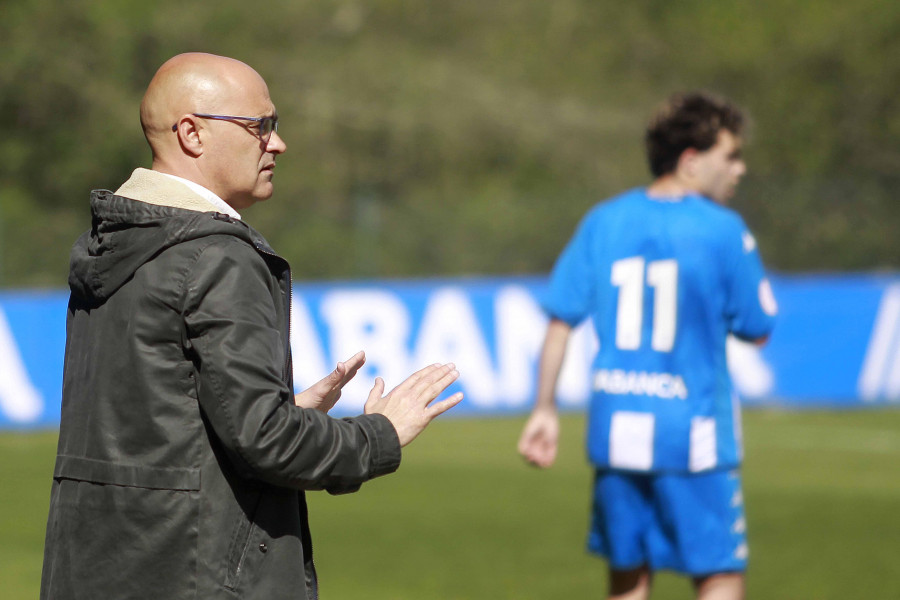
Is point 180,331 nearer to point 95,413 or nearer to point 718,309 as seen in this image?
point 95,413

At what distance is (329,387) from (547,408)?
2.03 m

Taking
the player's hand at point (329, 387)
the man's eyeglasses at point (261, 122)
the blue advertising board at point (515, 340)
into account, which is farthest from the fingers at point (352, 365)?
the blue advertising board at point (515, 340)

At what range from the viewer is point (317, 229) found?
1811 cm

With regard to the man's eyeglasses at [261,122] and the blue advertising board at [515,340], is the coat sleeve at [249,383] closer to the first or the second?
the man's eyeglasses at [261,122]

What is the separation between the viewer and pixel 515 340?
1502 centimetres

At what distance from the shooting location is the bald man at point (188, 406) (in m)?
2.49

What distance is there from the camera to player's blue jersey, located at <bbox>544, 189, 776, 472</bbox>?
467cm

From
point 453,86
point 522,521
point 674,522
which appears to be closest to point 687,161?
point 674,522

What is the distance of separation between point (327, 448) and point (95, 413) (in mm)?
489

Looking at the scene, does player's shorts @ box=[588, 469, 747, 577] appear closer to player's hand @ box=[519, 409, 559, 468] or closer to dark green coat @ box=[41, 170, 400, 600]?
player's hand @ box=[519, 409, 559, 468]

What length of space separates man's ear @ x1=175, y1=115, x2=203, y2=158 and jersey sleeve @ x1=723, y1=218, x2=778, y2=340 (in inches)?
101

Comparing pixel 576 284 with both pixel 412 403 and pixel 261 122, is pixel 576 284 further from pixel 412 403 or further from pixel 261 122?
pixel 261 122

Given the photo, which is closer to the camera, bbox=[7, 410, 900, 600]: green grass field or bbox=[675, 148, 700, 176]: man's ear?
bbox=[675, 148, 700, 176]: man's ear

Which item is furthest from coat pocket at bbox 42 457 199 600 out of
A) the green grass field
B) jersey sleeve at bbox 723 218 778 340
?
the green grass field
